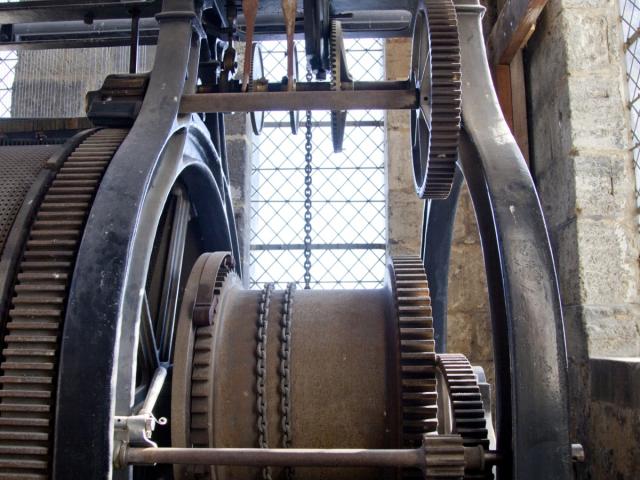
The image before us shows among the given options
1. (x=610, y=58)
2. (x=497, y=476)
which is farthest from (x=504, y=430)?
(x=610, y=58)

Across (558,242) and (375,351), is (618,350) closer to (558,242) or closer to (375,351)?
(558,242)

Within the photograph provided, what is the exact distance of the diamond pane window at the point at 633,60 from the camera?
2.78 metres

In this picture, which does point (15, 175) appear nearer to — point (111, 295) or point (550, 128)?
point (111, 295)

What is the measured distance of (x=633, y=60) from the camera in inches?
111

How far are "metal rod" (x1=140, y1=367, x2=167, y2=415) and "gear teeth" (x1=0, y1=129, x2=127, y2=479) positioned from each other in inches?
8.4

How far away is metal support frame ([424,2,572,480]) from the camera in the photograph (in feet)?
4.09

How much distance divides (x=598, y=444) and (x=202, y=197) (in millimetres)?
1768

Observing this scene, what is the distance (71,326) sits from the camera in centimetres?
123

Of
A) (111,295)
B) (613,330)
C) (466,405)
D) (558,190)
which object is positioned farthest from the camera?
(558,190)

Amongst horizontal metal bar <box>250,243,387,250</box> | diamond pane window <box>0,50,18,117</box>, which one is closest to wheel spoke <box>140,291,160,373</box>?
horizontal metal bar <box>250,243,387,250</box>

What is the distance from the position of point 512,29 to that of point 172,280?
7.19 ft

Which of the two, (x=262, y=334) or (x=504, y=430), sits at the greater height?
(x=262, y=334)

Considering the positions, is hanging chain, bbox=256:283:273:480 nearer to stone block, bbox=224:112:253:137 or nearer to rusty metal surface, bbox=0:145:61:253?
rusty metal surface, bbox=0:145:61:253

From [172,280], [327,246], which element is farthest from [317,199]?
[172,280]
